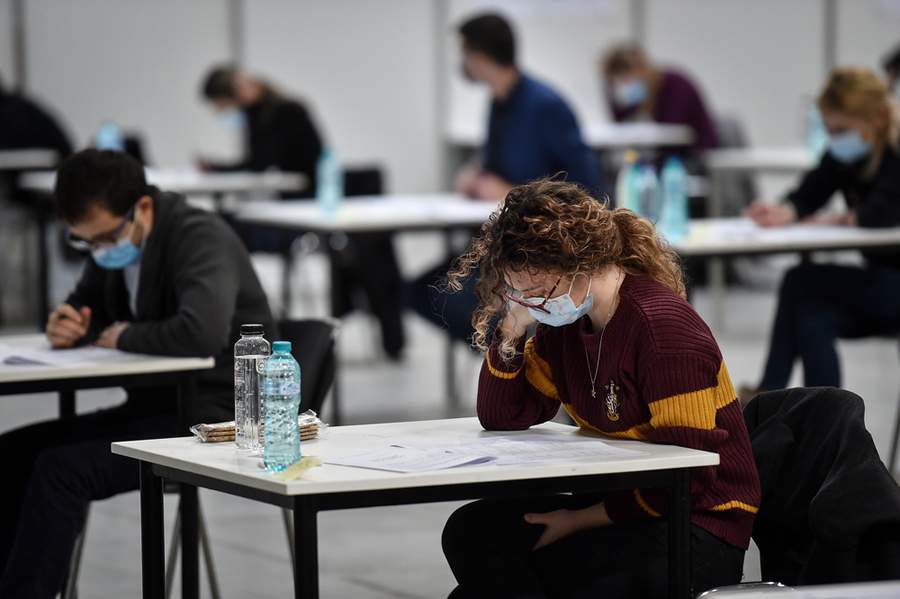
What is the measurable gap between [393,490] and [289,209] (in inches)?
167

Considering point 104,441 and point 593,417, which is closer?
point 593,417

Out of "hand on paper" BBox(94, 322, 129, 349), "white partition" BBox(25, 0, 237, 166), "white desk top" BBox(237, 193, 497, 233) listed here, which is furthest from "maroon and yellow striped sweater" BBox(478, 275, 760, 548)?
"white partition" BBox(25, 0, 237, 166)

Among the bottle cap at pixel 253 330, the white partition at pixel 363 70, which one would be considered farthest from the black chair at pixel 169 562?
the white partition at pixel 363 70

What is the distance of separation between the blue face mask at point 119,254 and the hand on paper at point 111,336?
15 cm

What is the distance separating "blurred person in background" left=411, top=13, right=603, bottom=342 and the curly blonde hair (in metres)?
2.87

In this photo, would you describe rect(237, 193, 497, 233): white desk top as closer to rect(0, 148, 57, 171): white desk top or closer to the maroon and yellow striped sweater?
rect(0, 148, 57, 171): white desk top

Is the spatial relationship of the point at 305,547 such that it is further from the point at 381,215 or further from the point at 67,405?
the point at 381,215

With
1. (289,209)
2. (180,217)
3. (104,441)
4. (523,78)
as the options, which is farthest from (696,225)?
(104,441)

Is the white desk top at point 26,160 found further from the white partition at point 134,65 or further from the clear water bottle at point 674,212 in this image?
the clear water bottle at point 674,212

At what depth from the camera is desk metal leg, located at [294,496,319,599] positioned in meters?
2.08

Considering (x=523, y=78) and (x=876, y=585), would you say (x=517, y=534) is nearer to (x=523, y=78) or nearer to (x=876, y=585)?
(x=876, y=585)

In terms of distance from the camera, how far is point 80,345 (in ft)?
11.5

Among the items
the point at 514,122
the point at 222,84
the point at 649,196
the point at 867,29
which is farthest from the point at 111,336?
the point at 867,29

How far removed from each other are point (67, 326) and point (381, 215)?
2.38 m
